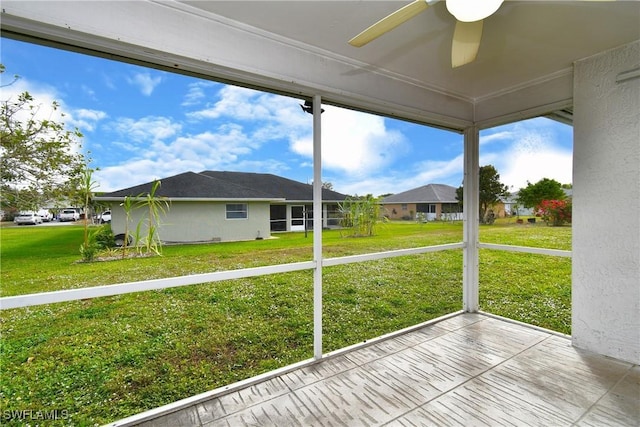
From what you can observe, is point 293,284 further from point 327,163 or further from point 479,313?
point 479,313

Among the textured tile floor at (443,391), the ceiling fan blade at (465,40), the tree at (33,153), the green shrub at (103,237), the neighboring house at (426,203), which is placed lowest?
the textured tile floor at (443,391)

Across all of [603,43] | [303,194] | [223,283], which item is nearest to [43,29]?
[303,194]

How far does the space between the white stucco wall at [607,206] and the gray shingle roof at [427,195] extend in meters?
1.17

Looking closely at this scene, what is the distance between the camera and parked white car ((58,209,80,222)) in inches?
68.1

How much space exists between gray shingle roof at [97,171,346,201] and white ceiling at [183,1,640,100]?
41.1 inches

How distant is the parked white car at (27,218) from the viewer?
1.59 m

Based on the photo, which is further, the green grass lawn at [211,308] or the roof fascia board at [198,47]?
the green grass lawn at [211,308]

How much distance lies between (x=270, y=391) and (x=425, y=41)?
2730 mm

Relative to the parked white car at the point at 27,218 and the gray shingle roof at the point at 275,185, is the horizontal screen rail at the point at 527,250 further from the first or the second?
the parked white car at the point at 27,218

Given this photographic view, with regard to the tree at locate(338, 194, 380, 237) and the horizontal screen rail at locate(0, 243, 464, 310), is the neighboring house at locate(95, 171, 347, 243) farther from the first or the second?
the horizontal screen rail at locate(0, 243, 464, 310)

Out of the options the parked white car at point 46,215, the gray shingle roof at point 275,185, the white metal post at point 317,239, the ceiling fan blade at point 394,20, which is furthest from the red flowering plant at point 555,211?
the parked white car at point 46,215

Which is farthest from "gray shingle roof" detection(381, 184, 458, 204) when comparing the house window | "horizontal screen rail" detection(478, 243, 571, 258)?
the house window

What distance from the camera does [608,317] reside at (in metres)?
2.35

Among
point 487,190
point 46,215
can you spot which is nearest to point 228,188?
point 46,215
